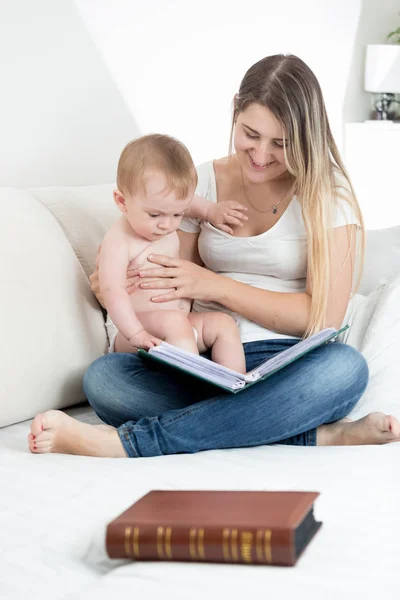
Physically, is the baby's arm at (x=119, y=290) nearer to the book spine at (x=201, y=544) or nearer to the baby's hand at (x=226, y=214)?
the baby's hand at (x=226, y=214)

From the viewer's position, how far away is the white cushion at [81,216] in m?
1.89

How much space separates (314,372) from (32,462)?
526 millimetres

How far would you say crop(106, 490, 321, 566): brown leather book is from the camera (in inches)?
35.2

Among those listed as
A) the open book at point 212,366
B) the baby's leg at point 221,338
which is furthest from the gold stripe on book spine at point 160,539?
the baby's leg at point 221,338

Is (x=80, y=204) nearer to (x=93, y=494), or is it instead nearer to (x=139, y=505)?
(x=93, y=494)

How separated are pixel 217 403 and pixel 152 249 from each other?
0.38m

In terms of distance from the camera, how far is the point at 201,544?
3.00 ft

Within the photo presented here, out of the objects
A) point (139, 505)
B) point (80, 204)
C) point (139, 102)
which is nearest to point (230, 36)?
point (139, 102)

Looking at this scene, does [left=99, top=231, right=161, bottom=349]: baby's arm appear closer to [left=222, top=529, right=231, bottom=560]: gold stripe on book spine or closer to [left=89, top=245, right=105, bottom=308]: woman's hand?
[left=89, top=245, right=105, bottom=308]: woman's hand

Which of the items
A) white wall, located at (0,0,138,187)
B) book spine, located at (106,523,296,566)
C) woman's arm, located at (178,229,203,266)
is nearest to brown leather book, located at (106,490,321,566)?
book spine, located at (106,523,296,566)

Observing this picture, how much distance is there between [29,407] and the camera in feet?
5.32

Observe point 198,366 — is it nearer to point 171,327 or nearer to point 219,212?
point 171,327

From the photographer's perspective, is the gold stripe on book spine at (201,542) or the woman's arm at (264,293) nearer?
the gold stripe on book spine at (201,542)

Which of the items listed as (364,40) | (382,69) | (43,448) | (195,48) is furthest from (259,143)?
(364,40)
